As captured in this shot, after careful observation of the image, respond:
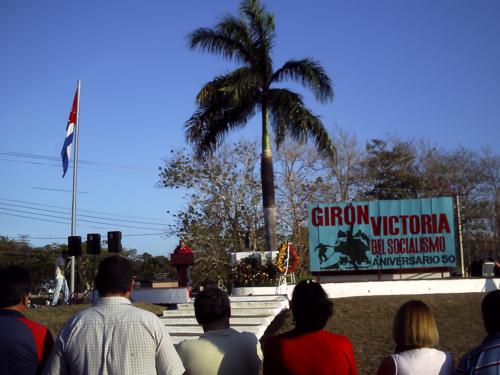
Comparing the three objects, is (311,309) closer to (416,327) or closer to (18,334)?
(416,327)

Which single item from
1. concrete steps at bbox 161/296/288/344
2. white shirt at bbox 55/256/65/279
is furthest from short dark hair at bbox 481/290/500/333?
white shirt at bbox 55/256/65/279

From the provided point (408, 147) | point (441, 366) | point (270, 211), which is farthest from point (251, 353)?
point (408, 147)

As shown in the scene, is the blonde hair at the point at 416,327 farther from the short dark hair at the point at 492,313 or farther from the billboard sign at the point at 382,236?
the billboard sign at the point at 382,236

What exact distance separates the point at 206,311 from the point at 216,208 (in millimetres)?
31831

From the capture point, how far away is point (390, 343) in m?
12.4

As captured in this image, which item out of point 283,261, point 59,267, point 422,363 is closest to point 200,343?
point 422,363

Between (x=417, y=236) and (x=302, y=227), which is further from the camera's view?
(x=302, y=227)

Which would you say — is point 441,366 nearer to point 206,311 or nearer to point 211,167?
point 206,311

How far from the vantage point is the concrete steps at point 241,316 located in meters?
13.9

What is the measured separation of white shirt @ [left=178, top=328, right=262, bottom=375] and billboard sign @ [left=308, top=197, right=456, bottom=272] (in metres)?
17.0

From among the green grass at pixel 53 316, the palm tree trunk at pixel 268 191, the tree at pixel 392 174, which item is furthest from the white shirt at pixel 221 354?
the tree at pixel 392 174

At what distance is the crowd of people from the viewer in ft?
11.3

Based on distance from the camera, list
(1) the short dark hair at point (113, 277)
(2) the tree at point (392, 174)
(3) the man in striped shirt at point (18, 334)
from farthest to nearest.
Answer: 1. (2) the tree at point (392, 174)
2. (3) the man in striped shirt at point (18, 334)
3. (1) the short dark hair at point (113, 277)

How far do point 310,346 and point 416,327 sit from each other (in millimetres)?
673
